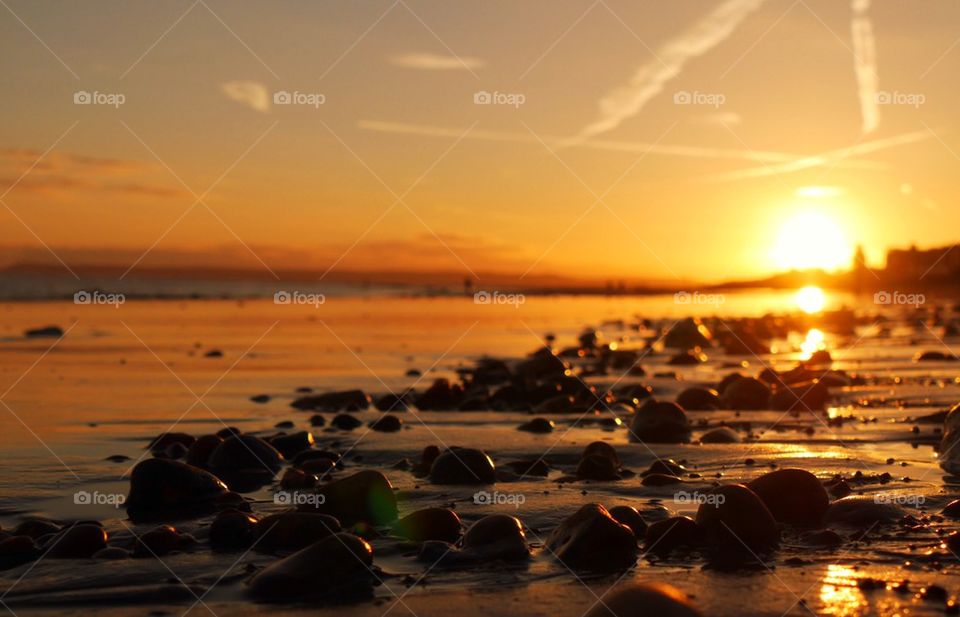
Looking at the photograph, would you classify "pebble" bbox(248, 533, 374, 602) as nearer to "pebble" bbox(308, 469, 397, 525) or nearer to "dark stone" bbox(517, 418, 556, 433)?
"pebble" bbox(308, 469, 397, 525)

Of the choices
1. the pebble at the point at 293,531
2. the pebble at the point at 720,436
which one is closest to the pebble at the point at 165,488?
the pebble at the point at 293,531

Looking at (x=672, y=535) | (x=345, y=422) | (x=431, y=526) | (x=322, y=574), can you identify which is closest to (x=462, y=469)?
(x=431, y=526)

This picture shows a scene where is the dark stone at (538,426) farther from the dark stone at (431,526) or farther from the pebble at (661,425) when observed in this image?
the dark stone at (431,526)

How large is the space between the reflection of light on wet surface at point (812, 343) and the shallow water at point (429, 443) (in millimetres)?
361

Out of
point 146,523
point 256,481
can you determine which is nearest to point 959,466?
point 256,481

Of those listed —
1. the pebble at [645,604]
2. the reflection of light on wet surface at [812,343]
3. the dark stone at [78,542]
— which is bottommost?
the pebble at [645,604]

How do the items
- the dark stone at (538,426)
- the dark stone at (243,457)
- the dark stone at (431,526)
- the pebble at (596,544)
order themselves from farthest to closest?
1. the dark stone at (538,426)
2. the dark stone at (243,457)
3. the dark stone at (431,526)
4. the pebble at (596,544)

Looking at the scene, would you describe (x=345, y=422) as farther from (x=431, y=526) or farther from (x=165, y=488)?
(x=431, y=526)

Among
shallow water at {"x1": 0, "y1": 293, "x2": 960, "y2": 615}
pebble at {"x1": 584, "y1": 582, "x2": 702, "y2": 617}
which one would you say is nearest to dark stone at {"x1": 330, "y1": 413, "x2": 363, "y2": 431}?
shallow water at {"x1": 0, "y1": 293, "x2": 960, "y2": 615}

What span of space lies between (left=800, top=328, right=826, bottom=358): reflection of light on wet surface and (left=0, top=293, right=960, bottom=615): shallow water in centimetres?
36

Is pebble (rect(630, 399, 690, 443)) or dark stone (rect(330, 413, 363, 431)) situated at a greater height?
dark stone (rect(330, 413, 363, 431))

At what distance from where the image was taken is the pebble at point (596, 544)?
6441 mm

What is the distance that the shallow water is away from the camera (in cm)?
590

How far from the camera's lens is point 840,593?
5699 mm
